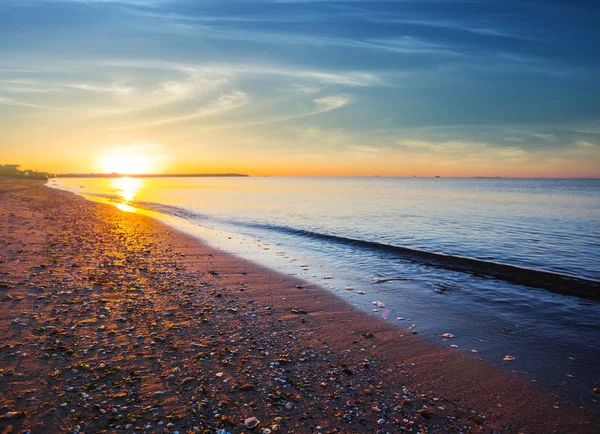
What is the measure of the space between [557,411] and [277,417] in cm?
501

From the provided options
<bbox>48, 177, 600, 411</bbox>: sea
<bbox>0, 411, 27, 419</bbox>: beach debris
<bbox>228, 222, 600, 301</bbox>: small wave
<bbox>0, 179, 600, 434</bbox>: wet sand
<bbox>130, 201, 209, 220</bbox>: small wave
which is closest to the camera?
<bbox>0, 411, 27, 419</bbox>: beach debris

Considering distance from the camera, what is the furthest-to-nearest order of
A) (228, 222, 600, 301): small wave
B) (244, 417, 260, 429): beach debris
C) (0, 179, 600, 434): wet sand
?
(228, 222, 600, 301): small wave, (0, 179, 600, 434): wet sand, (244, 417, 260, 429): beach debris

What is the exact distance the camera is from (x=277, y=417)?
5.19 metres

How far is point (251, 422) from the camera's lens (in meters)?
5.01

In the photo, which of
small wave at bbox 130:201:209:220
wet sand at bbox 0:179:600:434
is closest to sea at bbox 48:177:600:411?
wet sand at bbox 0:179:600:434

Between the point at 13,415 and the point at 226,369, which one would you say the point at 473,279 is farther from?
the point at 13,415

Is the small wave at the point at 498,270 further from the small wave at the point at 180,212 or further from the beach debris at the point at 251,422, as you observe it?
the small wave at the point at 180,212

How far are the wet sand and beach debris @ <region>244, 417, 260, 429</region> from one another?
9 centimetres

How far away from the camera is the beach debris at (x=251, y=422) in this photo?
4.94 metres

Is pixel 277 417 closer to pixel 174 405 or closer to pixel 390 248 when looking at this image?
pixel 174 405

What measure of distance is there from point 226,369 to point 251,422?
1.60 metres

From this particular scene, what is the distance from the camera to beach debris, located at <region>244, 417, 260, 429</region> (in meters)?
4.94

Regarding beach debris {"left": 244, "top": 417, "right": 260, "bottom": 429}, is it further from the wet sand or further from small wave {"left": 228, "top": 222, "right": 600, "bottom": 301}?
small wave {"left": 228, "top": 222, "right": 600, "bottom": 301}

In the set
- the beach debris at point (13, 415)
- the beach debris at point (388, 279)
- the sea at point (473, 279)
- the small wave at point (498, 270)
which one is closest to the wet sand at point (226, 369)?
the beach debris at point (13, 415)
